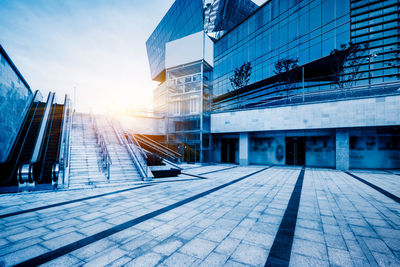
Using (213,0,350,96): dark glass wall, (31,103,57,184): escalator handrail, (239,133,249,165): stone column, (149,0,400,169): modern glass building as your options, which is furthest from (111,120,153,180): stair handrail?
(213,0,350,96): dark glass wall

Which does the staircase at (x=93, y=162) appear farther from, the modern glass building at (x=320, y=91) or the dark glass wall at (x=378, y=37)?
the dark glass wall at (x=378, y=37)

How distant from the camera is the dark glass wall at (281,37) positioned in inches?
702

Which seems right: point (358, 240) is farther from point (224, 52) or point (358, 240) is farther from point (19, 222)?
point (224, 52)

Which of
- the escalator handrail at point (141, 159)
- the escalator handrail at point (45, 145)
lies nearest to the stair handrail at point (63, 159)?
the escalator handrail at point (45, 145)

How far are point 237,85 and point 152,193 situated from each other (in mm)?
19442

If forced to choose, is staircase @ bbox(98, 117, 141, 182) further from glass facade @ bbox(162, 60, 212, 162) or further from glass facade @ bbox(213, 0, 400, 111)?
glass facade @ bbox(213, 0, 400, 111)

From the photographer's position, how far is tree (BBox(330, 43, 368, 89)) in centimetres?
1716

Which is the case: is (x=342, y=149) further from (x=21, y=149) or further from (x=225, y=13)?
(x=225, y=13)

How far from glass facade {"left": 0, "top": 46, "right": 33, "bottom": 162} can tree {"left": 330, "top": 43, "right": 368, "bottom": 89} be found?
1004 inches

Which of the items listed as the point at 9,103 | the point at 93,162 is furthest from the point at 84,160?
the point at 9,103

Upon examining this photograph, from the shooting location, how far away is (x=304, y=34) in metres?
19.4

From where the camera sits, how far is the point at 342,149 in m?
14.8

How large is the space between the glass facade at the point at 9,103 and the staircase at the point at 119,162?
5.32m

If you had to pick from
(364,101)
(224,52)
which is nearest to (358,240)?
(364,101)
